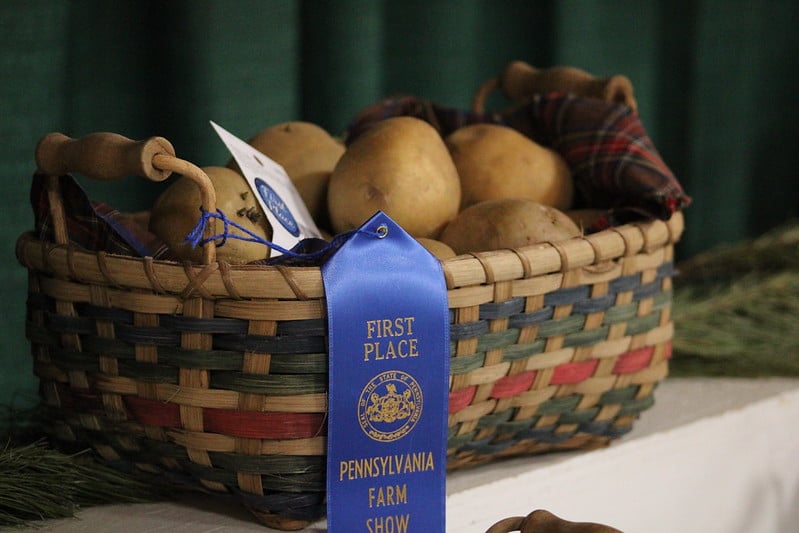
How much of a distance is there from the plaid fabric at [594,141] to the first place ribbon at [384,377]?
25 centimetres

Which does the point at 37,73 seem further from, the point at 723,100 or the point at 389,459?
the point at 723,100

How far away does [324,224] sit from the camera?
31.6 inches

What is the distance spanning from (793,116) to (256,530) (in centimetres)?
135

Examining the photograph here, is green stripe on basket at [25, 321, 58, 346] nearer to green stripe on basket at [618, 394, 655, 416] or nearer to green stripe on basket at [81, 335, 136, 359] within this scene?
green stripe on basket at [81, 335, 136, 359]

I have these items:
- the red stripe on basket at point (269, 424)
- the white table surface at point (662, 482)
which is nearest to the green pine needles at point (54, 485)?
the white table surface at point (662, 482)

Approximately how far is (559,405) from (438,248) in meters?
0.16

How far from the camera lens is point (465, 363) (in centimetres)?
65

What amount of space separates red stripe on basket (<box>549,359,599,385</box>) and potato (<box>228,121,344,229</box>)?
0.72ft

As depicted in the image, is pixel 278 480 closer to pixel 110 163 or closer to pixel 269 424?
pixel 269 424

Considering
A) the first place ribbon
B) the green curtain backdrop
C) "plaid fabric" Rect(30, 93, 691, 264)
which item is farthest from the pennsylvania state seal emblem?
the green curtain backdrop

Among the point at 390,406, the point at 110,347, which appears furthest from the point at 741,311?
the point at 110,347

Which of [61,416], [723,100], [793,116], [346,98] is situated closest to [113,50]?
[346,98]

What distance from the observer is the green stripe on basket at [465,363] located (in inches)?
25.4

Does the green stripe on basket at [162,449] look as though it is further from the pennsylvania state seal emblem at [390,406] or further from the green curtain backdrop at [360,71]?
the green curtain backdrop at [360,71]
